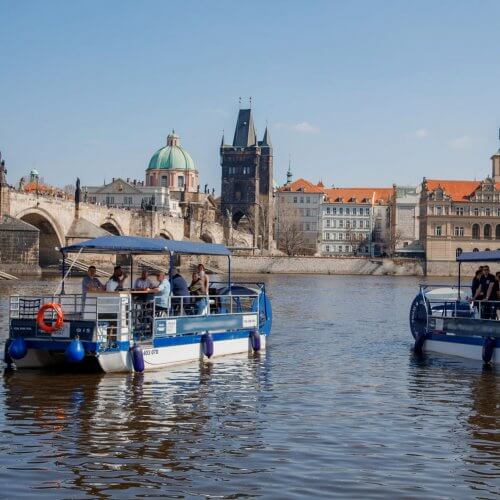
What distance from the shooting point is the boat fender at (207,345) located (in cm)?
2092

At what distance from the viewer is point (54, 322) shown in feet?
59.5

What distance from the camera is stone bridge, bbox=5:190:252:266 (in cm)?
7469

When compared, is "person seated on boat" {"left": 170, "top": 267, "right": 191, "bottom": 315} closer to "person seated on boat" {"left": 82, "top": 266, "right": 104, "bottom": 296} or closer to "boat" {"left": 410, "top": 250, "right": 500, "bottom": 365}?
"person seated on boat" {"left": 82, "top": 266, "right": 104, "bottom": 296}

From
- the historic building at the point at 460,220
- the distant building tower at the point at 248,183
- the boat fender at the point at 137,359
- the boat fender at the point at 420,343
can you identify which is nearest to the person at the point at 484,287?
the boat fender at the point at 420,343

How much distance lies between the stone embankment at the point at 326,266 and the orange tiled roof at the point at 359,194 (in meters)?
56.0

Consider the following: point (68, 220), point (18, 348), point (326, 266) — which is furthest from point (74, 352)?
point (326, 266)

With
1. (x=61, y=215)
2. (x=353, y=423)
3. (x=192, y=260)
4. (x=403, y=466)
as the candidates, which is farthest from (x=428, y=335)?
(x=192, y=260)

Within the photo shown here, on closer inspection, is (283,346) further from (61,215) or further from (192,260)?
(192,260)

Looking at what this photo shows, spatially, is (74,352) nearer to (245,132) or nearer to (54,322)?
(54,322)

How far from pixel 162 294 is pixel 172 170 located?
154146mm

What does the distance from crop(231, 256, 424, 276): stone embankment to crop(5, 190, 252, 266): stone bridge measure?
406 inches

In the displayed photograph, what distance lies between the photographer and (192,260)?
108188mm

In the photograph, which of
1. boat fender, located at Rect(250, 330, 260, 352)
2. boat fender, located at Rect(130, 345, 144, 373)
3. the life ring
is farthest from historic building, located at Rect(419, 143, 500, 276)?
the life ring

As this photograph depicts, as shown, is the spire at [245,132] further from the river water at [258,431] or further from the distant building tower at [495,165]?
the river water at [258,431]
